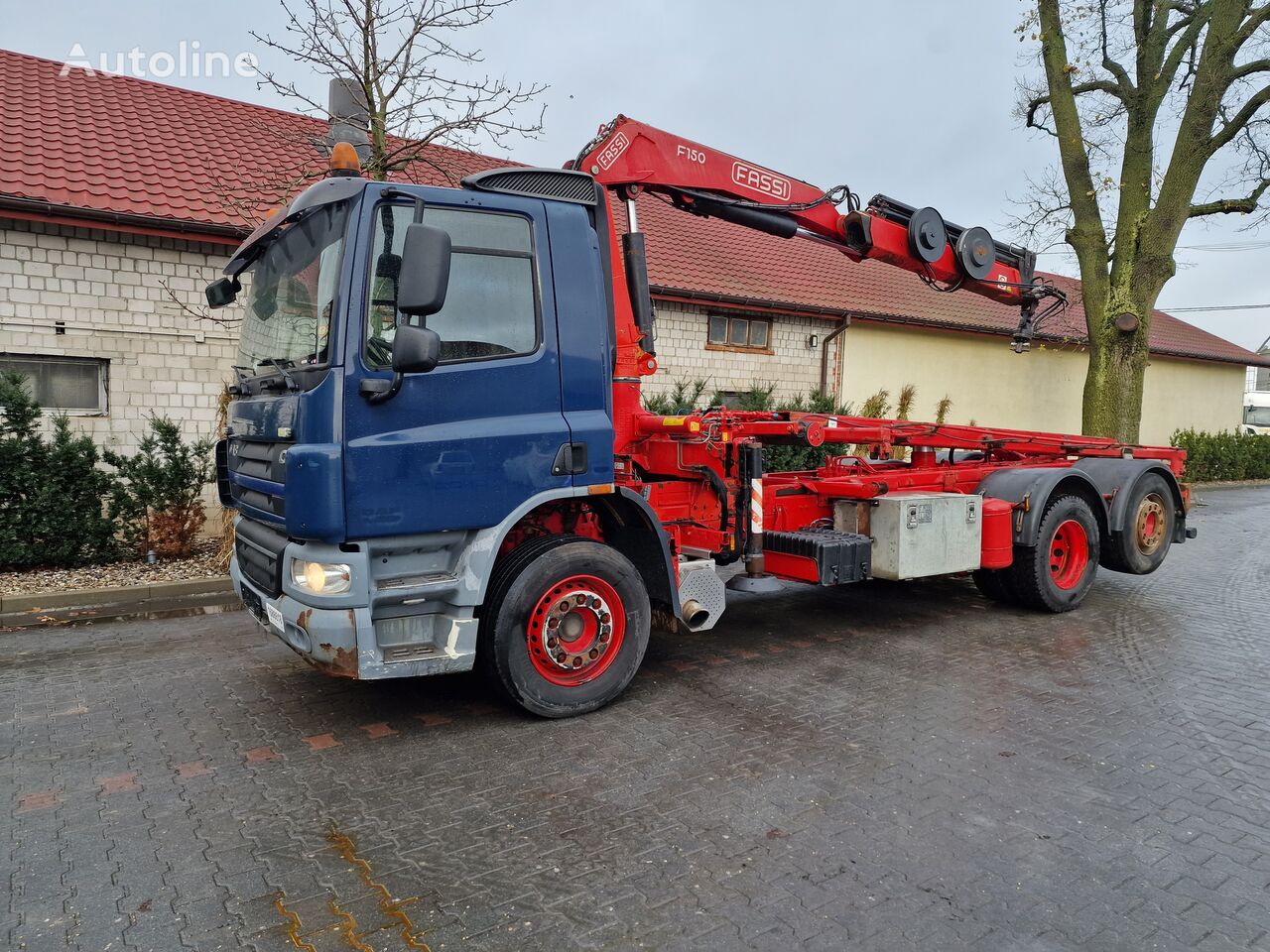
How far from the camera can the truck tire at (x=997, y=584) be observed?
753cm

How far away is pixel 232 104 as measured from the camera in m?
14.2

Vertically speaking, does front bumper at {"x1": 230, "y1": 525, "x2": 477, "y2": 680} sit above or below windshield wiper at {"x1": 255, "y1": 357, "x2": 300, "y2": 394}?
below

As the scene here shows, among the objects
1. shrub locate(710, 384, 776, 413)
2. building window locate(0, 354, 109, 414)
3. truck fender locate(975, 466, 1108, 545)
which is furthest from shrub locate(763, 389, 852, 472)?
building window locate(0, 354, 109, 414)

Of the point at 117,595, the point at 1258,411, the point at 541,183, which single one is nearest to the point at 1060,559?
the point at 541,183

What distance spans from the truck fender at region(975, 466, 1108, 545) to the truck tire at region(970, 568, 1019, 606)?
47 centimetres

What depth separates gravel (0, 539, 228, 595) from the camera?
25.1ft

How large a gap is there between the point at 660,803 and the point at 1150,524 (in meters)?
7.04

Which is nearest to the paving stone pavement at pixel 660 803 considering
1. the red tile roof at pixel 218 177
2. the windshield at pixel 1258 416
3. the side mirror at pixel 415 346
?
the side mirror at pixel 415 346

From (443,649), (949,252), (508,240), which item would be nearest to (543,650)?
(443,649)

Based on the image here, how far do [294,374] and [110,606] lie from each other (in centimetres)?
478

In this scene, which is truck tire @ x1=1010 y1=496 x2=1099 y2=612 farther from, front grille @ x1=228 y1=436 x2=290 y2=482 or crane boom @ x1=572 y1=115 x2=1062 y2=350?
front grille @ x1=228 y1=436 x2=290 y2=482

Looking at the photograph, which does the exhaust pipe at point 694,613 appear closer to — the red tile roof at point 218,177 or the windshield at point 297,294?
the windshield at point 297,294

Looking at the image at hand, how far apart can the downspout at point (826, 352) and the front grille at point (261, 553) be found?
1389 centimetres

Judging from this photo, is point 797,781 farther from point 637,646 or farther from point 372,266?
point 372,266
